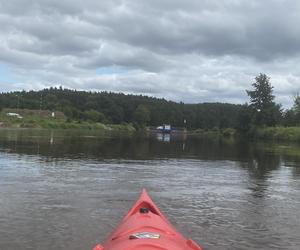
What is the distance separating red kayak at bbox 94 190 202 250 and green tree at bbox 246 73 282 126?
131271 mm

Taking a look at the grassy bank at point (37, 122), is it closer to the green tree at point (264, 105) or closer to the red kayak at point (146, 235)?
the green tree at point (264, 105)

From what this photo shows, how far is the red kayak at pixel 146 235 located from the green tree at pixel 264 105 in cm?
13127

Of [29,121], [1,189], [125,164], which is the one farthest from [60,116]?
[1,189]

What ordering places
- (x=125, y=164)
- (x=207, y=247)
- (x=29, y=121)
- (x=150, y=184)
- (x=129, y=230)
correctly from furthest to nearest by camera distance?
(x=29, y=121)
(x=125, y=164)
(x=150, y=184)
(x=207, y=247)
(x=129, y=230)

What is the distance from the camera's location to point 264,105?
471ft

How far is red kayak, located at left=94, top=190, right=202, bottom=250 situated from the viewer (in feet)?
27.1

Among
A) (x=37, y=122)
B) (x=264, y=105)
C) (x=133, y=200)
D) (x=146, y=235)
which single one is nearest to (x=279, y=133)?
(x=264, y=105)

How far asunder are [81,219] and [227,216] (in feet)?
16.1

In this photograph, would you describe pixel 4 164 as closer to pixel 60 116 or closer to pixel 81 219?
pixel 81 219

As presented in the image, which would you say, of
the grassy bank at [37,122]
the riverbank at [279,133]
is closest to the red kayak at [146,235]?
the riverbank at [279,133]

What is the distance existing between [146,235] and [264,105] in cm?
13892

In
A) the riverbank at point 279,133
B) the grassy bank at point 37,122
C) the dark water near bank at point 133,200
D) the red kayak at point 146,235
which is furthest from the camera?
the grassy bank at point 37,122

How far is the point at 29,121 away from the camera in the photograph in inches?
6255

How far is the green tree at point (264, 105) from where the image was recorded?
140m
